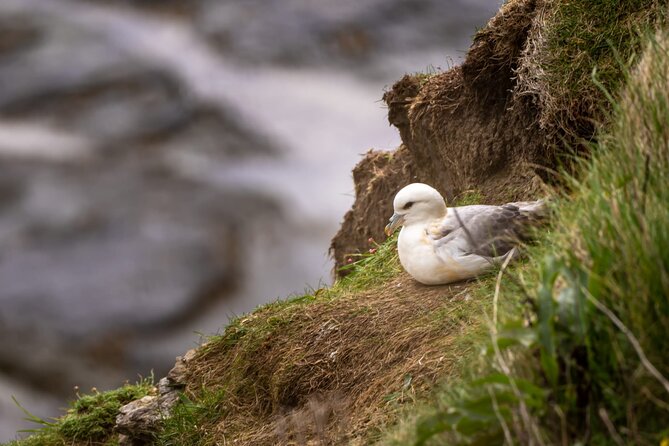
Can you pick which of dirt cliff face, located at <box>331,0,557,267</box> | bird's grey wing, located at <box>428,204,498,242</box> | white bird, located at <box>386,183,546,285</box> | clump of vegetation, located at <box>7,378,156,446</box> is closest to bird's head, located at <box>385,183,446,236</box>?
white bird, located at <box>386,183,546,285</box>

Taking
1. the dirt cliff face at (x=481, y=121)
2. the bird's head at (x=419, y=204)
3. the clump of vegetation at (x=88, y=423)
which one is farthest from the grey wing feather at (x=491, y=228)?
the clump of vegetation at (x=88, y=423)

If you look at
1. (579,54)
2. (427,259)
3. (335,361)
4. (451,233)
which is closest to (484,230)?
(451,233)

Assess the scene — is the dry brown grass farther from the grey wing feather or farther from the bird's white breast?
the grey wing feather

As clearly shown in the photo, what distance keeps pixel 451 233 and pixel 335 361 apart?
1.17m

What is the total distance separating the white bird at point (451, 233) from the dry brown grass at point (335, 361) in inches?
7.3

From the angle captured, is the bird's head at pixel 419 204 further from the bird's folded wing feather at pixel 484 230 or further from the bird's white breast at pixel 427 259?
the bird's folded wing feather at pixel 484 230

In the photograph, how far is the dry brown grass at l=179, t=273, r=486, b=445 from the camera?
4.80 meters

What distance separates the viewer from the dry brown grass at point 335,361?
4.80m

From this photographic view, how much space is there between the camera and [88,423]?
8.07 m

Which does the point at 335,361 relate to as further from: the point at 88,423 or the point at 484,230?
the point at 88,423

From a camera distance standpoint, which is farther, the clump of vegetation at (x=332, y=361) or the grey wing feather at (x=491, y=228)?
the grey wing feather at (x=491, y=228)

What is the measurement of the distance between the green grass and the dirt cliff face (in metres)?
3.02

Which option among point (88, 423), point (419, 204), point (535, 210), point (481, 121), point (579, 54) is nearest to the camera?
point (535, 210)

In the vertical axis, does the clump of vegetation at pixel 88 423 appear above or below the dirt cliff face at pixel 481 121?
below
